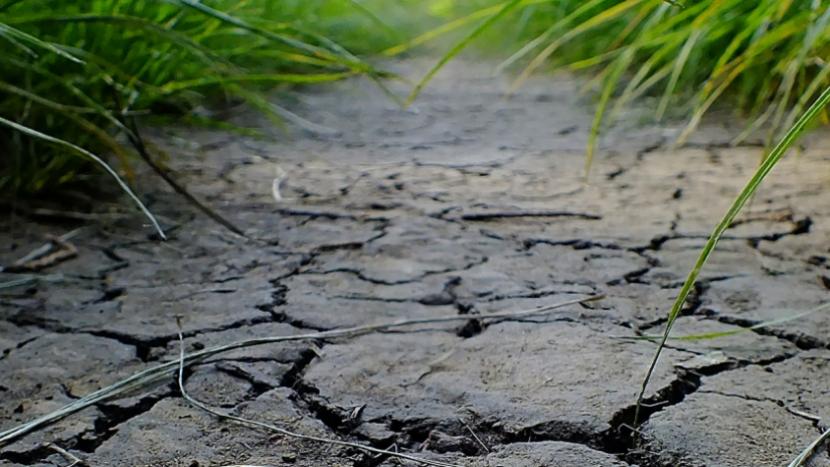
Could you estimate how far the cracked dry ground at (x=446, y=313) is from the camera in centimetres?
84

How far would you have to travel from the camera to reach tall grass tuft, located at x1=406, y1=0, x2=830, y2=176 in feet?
5.19

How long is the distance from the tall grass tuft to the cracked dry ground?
0.22 metres

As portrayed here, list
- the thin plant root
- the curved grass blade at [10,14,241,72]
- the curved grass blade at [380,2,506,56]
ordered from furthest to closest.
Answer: the curved grass blade at [380,2,506,56]
the curved grass blade at [10,14,241,72]
the thin plant root

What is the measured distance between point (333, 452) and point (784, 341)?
66 cm

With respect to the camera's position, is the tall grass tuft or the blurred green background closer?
the blurred green background

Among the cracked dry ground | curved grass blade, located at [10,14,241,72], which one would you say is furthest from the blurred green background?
the cracked dry ground

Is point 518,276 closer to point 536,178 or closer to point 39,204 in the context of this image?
point 536,178

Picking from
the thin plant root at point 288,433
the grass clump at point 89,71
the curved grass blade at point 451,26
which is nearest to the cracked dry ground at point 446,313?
the thin plant root at point 288,433

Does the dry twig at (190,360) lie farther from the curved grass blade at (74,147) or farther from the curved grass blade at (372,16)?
the curved grass blade at (372,16)

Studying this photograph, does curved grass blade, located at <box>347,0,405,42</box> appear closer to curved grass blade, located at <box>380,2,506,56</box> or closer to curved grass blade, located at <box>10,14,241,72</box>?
curved grass blade, located at <box>380,2,506,56</box>

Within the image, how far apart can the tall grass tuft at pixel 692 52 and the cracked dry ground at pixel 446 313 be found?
219mm

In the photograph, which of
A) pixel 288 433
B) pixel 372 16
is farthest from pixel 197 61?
pixel 288 433

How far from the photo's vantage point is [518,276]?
1323 millimetres

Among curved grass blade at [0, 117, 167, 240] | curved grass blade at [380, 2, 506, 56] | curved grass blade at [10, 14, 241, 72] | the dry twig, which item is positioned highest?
curved grass blade at [380, 2, 506, 56]
